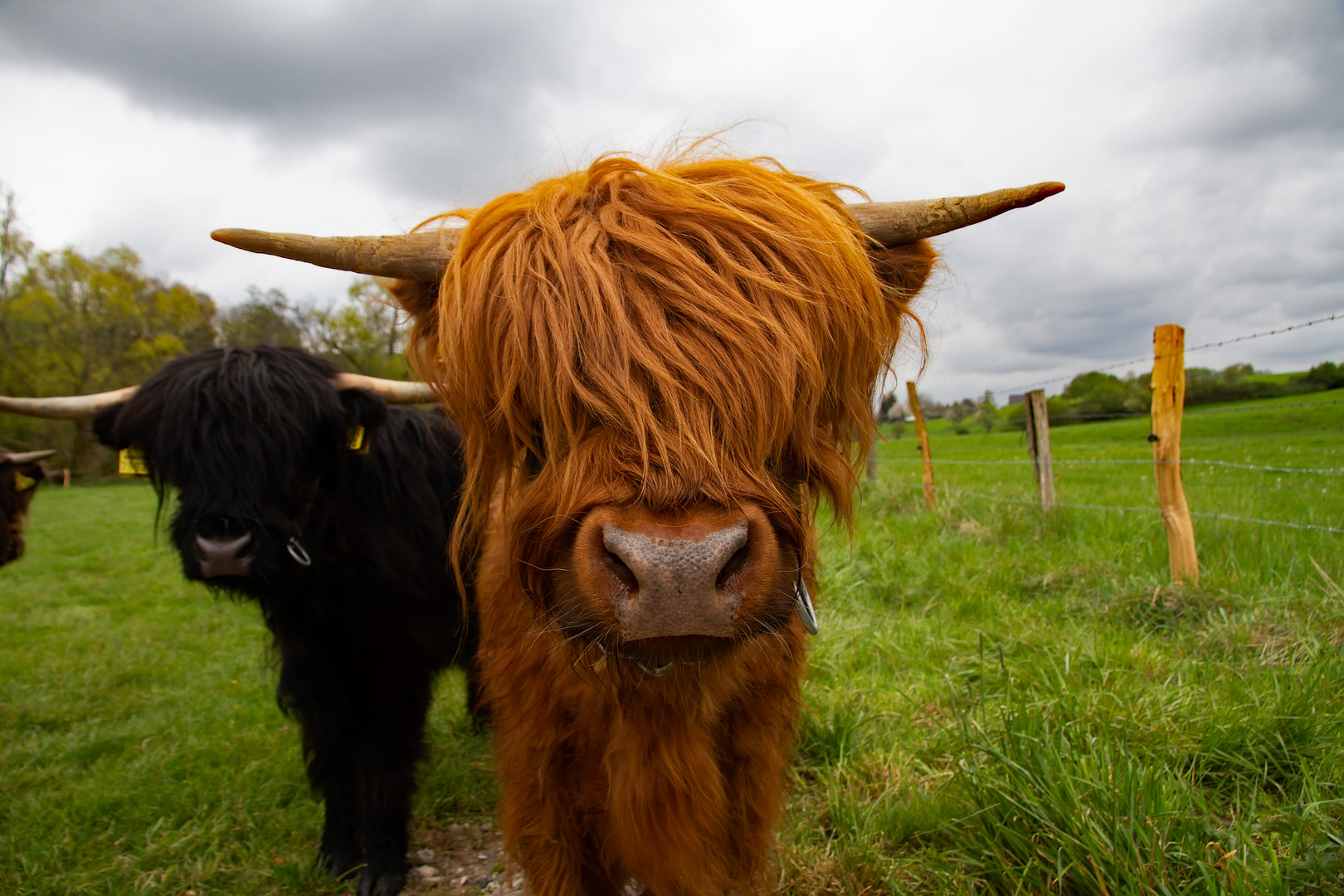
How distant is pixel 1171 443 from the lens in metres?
4.13

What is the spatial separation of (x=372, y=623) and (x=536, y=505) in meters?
1.77

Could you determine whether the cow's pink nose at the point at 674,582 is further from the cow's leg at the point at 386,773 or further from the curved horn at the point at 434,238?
the cow's leg at the point at 386,773

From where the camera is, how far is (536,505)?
138cm

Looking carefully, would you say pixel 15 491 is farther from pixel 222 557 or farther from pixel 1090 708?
pixel 1090 708

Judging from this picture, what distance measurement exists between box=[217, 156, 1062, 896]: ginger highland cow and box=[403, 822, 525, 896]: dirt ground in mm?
1051

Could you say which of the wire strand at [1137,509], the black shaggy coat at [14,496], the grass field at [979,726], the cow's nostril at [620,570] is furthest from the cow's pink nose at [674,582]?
the black shaggy coat at [14,496]

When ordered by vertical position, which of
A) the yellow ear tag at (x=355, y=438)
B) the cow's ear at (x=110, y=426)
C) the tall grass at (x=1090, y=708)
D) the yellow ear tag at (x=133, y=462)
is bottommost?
the tall grass at (x=1090, y=708)

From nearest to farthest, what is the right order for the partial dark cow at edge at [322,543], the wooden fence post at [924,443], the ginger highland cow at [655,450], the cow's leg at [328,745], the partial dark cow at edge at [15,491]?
1. the ginger highland cow at [655,450]
2. the partial dark cow at edge at [322,543]
3. the cow's leg at [328,745]
4. the partial dark cow at edge at [15,491]
5. the wooden fence post at [924,443]

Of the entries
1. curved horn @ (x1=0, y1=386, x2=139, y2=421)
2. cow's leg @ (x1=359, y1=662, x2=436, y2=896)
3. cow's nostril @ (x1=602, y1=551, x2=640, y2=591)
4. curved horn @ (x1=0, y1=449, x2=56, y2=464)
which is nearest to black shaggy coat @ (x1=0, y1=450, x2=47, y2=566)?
curved horn @ (x1=0, y1=449, x2=56, y2=464)

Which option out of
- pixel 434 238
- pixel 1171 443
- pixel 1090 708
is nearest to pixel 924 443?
pixel 1171 443

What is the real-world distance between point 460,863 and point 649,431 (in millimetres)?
2590

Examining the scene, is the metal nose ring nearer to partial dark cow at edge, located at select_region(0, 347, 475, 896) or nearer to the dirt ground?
partial dark cow at edge, located at select_region(0, 347, 475, 896)

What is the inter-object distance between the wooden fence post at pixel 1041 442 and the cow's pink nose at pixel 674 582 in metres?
5.53

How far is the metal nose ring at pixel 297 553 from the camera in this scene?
2514mm
